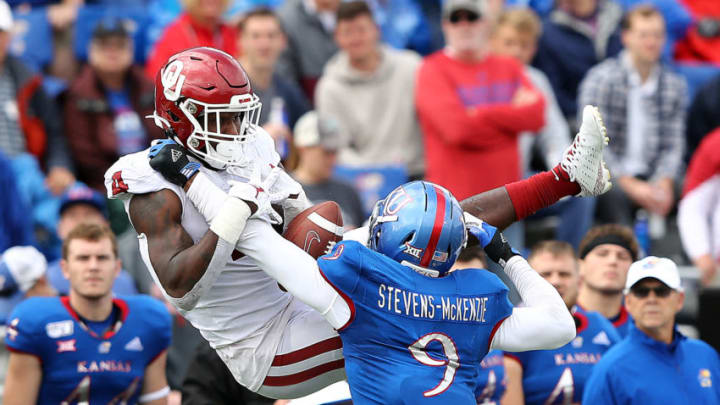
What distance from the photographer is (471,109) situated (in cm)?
862

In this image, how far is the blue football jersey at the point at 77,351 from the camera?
624 cm

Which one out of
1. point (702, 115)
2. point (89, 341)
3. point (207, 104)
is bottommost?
point (89, 341)

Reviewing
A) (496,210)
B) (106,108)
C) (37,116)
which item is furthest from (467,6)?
(496,210)

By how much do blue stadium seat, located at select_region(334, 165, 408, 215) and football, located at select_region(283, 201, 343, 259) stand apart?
3.61 m

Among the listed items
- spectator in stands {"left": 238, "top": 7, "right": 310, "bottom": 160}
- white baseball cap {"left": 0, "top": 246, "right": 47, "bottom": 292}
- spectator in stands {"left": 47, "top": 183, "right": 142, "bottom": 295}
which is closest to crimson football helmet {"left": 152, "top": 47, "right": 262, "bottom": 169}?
white baseball cap {"left": 0, "top": 246, "right": 47, "bottom": 292}

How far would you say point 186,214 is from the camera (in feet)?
15.7

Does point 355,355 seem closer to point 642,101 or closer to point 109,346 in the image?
point 109,346

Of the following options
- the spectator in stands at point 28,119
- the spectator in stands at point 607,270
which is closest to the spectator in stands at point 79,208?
the spectator in stands at point 28,119

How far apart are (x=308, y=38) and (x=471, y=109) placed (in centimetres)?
159

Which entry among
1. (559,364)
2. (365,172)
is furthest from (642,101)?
(559,364)

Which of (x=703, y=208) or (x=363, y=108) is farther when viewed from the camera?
(x=363, y=108)

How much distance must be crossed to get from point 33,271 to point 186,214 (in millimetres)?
2416

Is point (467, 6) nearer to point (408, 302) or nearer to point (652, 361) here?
point (652, 361)

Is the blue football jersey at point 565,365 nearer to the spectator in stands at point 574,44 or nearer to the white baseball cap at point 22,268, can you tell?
the white baseball cap at point 22,268
